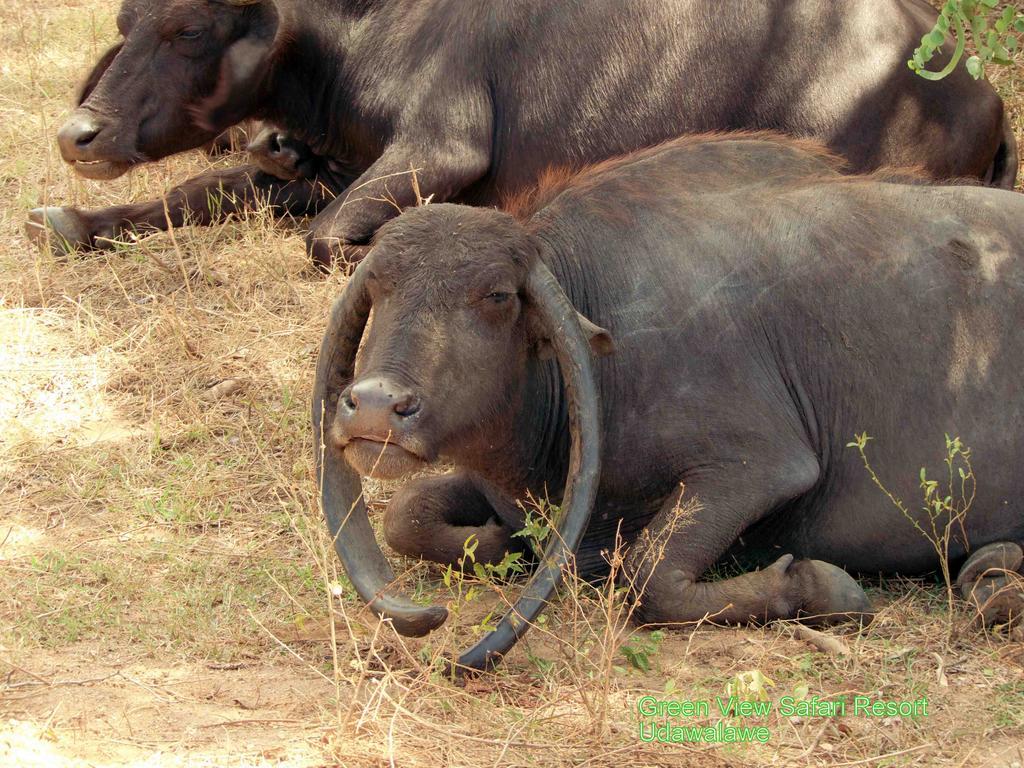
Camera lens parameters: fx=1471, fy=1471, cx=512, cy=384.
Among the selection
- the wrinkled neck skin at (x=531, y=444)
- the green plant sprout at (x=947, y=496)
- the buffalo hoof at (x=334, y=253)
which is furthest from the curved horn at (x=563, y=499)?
the buffalo hoof at (x=334, y=253)

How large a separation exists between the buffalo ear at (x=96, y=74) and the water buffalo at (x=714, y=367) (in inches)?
138

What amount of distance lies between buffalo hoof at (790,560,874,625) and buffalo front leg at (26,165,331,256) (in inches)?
176

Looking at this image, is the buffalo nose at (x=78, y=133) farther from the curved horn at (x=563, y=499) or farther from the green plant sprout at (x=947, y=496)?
the green plant sprout at (x=947, y=496)

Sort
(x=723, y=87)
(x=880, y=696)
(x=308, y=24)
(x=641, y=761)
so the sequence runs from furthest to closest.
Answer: (x=308, y=24) → (x=723, y=87) → (x=880, y=696) → (x=641, y=761)

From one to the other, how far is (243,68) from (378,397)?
3855 millimetres

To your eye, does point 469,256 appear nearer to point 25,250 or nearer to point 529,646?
point 529,646

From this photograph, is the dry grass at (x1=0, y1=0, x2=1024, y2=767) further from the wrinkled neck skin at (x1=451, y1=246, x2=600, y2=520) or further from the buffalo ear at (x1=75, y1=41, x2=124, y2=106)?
the buffalo ear at (x1=75, y1=41, x2=124, y2=106)

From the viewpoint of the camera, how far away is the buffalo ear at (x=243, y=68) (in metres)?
7.73

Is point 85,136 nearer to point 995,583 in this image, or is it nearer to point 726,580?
point 726,580

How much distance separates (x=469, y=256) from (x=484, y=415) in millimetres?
517

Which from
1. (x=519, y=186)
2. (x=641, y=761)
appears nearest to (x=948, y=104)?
(x=519, y=186)

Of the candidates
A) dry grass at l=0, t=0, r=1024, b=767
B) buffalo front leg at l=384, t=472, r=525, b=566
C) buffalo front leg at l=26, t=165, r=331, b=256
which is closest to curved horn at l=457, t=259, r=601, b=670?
dry grass at l=0, t=0, r=1024, b=767

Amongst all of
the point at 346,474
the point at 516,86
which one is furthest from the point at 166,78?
the point at 346,474

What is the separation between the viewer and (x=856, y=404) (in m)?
5.20
